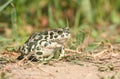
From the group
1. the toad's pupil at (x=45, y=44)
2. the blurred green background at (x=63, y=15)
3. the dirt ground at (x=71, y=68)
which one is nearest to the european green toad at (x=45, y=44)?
A: the toad's pupil at (x=45, y=44)

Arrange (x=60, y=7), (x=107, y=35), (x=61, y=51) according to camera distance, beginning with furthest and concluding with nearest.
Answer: (x=60, y=7) < (x=107, y=35) < (x=61, y=51)

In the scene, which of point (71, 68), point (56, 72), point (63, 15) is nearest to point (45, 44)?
point (71, 68)

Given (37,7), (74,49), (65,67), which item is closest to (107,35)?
(37,7)

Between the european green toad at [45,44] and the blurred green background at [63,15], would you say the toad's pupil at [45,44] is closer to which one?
the european green toad at [45,44]

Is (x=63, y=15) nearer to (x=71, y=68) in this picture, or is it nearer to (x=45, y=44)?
(x=45, y=44)

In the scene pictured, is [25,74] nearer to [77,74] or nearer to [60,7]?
[77,74]

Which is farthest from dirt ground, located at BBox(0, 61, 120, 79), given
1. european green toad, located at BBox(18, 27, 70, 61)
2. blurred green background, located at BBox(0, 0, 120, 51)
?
blurred green background, located at BBox(0, 0, 120, 51)
